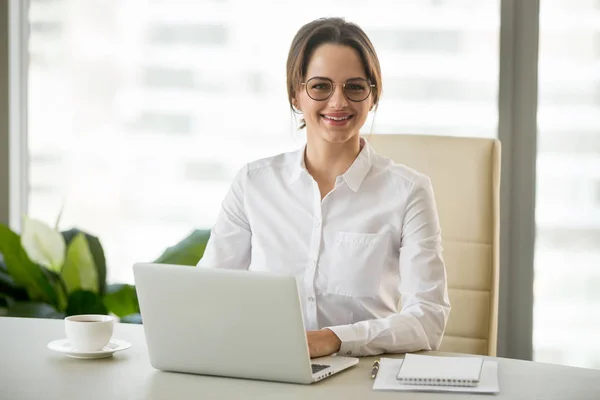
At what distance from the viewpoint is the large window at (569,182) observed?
2.79m

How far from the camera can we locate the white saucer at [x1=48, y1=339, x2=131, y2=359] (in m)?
1.53

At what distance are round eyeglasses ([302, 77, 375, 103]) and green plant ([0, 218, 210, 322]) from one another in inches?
40.4

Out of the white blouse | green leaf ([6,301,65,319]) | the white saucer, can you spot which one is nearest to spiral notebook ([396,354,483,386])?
the white blouse

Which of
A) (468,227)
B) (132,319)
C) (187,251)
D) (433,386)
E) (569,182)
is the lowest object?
(132,319)

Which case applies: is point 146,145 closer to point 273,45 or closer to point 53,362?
point 273,45

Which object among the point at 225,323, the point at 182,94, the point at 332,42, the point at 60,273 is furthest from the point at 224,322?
the point at 182,94

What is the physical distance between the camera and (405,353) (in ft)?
5.35

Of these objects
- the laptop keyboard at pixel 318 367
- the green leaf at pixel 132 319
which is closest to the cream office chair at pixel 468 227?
the laptop keyboard at pixel 318 367

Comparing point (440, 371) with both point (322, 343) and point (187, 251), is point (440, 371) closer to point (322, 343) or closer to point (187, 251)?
point (322, 343)

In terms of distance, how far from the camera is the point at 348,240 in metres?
1.89

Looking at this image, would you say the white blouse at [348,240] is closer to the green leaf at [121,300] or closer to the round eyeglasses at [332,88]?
the round eyeglasses at [332,88]

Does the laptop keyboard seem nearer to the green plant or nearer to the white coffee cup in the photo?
the white coffee cup

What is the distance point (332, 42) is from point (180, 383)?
913 mm

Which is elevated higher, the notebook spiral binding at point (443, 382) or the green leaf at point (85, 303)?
the notebook spiral binding at point (443, 382)
